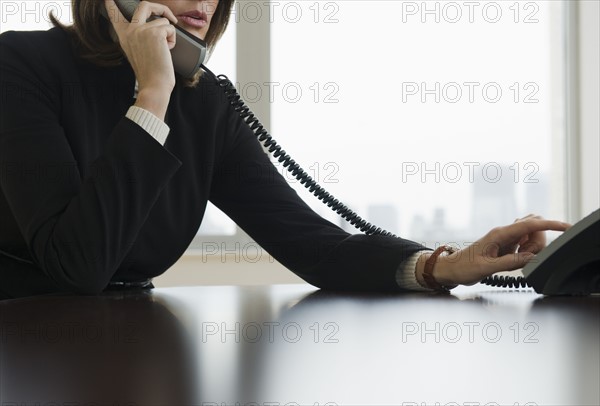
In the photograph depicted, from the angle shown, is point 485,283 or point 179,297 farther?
point 485,283

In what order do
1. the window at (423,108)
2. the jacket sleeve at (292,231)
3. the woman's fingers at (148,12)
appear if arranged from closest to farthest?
the jacket sleeve at (292,231), the woman's fingers at (148,12), the window at (423,108)

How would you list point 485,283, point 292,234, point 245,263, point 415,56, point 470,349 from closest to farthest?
point 470,349 < point 485,283 < point 292,234 < point 245,263 < point 415,56

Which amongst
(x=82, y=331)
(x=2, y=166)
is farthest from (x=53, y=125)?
(x=82, y=331)

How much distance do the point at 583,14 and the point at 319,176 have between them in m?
1.57

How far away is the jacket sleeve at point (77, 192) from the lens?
1.03m

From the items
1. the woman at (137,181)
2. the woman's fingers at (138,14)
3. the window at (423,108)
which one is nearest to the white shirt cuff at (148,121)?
the woman at (137,181)

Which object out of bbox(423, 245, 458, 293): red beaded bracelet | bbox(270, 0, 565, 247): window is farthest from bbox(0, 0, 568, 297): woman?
bbox(270, 0, 565, 247): window

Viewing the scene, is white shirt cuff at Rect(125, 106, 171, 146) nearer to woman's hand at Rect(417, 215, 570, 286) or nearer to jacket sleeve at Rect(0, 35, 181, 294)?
jacket sleeve at Rect(0, 35, 181, 294)

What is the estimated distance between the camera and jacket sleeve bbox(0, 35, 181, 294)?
1.03 meters

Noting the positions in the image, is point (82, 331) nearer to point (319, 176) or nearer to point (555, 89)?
point (319, 176)

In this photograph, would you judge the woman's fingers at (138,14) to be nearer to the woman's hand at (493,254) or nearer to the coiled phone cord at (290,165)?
the coiled phone cord at (290,165)

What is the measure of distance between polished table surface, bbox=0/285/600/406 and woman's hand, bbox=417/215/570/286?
0.17m

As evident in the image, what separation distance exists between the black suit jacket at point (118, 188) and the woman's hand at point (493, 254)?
8 centimetres

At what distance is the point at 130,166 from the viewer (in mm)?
1051
